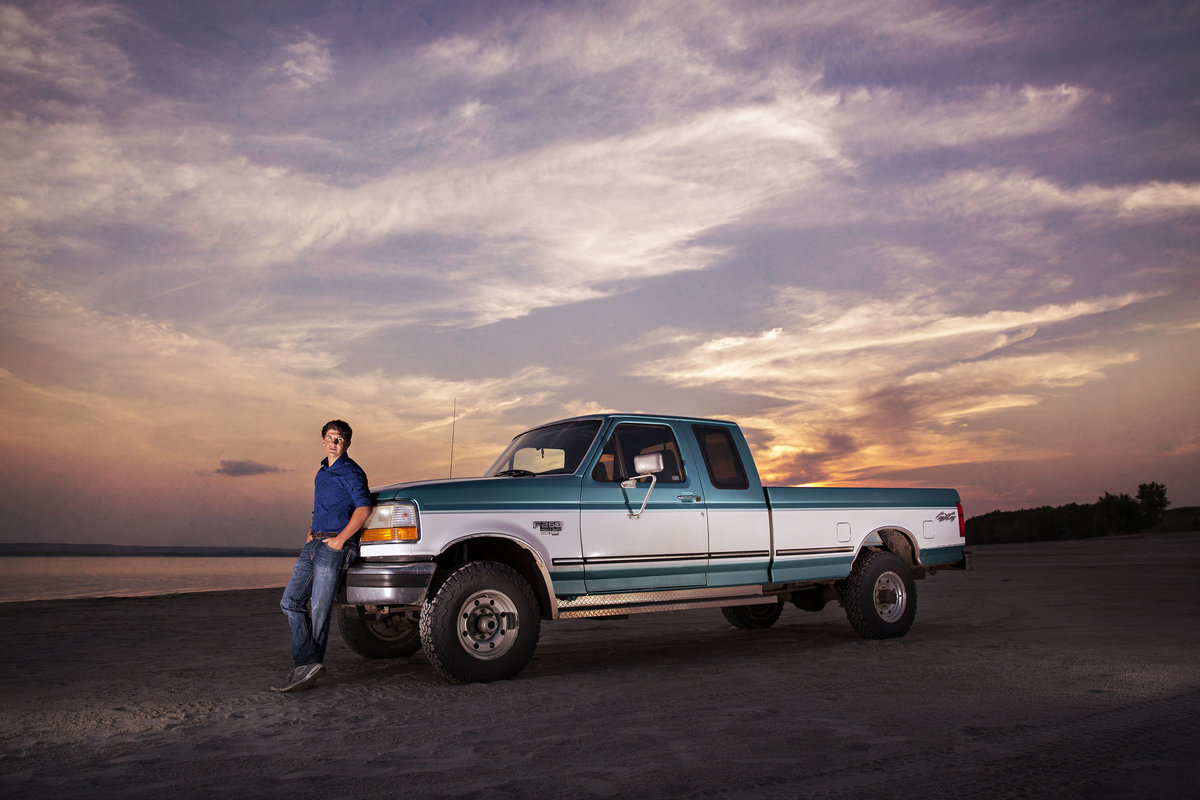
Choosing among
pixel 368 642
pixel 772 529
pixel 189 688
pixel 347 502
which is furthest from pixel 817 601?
pixel 189 688

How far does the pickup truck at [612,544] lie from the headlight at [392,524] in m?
0.01

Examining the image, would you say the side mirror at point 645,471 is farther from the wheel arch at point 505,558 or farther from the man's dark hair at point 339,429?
the man's dark hair at point 339,429

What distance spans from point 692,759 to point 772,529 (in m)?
4.67

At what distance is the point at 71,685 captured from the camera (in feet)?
23.6

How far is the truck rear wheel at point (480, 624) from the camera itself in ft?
22.0

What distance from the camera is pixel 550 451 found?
8.40 meters

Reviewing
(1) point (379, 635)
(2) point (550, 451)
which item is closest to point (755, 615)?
(2) point (550, 451)

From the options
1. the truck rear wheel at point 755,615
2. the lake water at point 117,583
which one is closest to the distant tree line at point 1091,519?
the lake water at point 117,583

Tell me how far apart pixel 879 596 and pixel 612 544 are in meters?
3.86

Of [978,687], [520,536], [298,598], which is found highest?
[520,536]

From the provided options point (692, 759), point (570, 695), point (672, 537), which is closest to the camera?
point (692, 759)

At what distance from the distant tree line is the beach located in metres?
73.7

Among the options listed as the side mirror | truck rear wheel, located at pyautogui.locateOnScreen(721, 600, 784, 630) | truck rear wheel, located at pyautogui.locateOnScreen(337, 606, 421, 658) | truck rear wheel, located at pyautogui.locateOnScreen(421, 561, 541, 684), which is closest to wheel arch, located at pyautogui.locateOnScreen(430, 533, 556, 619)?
truck rear wheel, located at pyautogui.locateOnScreen(421, 561, 541, 684)

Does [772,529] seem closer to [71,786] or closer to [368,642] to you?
[368,642]
